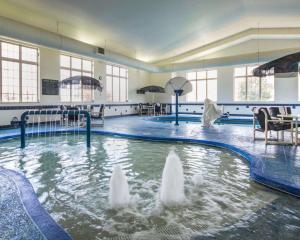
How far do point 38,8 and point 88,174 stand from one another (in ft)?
18.5

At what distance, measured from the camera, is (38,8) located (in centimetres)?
710

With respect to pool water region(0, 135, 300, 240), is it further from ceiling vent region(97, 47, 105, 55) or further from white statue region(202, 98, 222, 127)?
ceiling vent region(97, 47, 105, 55)

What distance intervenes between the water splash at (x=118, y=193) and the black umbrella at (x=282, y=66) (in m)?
4.29

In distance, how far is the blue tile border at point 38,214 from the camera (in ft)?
5.97

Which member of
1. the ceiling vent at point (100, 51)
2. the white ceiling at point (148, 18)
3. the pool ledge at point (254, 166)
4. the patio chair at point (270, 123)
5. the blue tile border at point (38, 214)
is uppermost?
the white ceiling at point (148, 18)

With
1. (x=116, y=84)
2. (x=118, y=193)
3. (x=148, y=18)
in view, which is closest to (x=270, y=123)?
(x=118, y=193)

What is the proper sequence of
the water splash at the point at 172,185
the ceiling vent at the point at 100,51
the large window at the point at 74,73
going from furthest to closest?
the large window at the point at 74,73 < the ceiling vent at the point at 100,51 < the water splash at the point at 172,185

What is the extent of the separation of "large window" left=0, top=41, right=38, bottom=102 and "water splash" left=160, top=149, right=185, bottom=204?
24.5 feet

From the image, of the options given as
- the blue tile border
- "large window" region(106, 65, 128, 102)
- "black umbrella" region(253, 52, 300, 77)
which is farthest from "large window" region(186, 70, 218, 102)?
the blue tile border

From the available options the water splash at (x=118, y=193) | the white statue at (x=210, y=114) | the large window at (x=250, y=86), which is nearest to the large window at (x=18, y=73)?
the white statue at (x=210, y=114)

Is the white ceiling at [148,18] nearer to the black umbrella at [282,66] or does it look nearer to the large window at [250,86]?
the black umbrella at [282,66]

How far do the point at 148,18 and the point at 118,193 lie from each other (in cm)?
701

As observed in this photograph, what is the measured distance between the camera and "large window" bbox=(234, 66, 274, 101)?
13461 mm

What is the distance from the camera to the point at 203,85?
1589 centimetres
